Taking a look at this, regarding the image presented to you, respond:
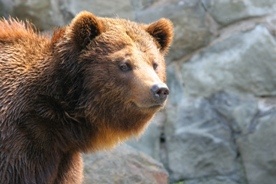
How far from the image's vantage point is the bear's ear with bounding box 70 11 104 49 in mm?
6000

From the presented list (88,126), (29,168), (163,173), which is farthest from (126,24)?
(163,173)

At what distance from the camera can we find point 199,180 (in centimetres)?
895

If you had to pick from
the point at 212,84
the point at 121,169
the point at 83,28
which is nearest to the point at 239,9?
the point at 212,84

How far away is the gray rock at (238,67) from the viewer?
872 centimetres

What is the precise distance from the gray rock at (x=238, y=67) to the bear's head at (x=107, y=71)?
2754mm

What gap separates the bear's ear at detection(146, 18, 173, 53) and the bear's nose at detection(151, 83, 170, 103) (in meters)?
0.73

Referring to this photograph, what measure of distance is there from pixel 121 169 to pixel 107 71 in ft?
5.63

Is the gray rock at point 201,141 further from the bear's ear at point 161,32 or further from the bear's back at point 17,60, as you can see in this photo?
the bear's back at point 17,60

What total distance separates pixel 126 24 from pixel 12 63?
0.89 metres

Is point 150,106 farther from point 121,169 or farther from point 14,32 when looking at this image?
point 121,169

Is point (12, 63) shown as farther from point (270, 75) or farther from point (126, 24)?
point (270, 75)

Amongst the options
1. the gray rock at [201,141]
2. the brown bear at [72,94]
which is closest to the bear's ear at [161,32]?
the brown bear at [72,94]

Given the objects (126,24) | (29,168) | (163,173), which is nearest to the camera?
(29,168)

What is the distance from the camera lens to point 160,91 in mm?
5621
